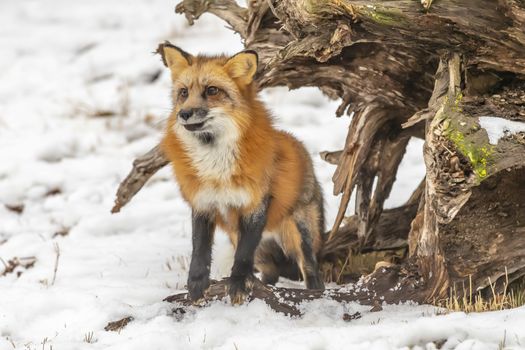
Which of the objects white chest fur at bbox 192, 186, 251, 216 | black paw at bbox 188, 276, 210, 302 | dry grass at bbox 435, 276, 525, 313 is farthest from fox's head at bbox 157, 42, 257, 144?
dry grass at bbox 435, 276, 525, 313

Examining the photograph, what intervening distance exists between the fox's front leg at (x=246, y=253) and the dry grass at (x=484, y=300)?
5.40 ft

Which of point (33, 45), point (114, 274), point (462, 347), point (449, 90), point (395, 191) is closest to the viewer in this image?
point (462, 347)

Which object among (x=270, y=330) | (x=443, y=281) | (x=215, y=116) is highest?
(x=215, y=116)

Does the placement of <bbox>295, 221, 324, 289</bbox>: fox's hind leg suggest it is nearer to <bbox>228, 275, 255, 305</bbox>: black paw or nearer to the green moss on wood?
<bbox>228, 275, 255, 305</bbox>: black paw

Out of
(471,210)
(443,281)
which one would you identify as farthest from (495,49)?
(443,281)

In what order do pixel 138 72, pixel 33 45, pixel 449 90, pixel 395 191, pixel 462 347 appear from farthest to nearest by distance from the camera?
pixel 33 45, pixel 138 72, pixel 395 191, pixel 449 90, pixel 462 347

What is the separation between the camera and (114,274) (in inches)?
311

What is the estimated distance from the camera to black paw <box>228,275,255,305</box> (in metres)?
6.21

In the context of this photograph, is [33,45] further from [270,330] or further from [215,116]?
[270,330]

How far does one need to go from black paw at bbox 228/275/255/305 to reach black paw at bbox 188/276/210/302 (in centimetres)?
25

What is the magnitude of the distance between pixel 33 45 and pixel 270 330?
12057 mm

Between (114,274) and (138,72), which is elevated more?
(138,72)

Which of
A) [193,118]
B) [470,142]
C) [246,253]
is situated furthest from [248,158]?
[470,142]

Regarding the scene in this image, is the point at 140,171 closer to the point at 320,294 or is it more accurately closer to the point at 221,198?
the point at 221,198
